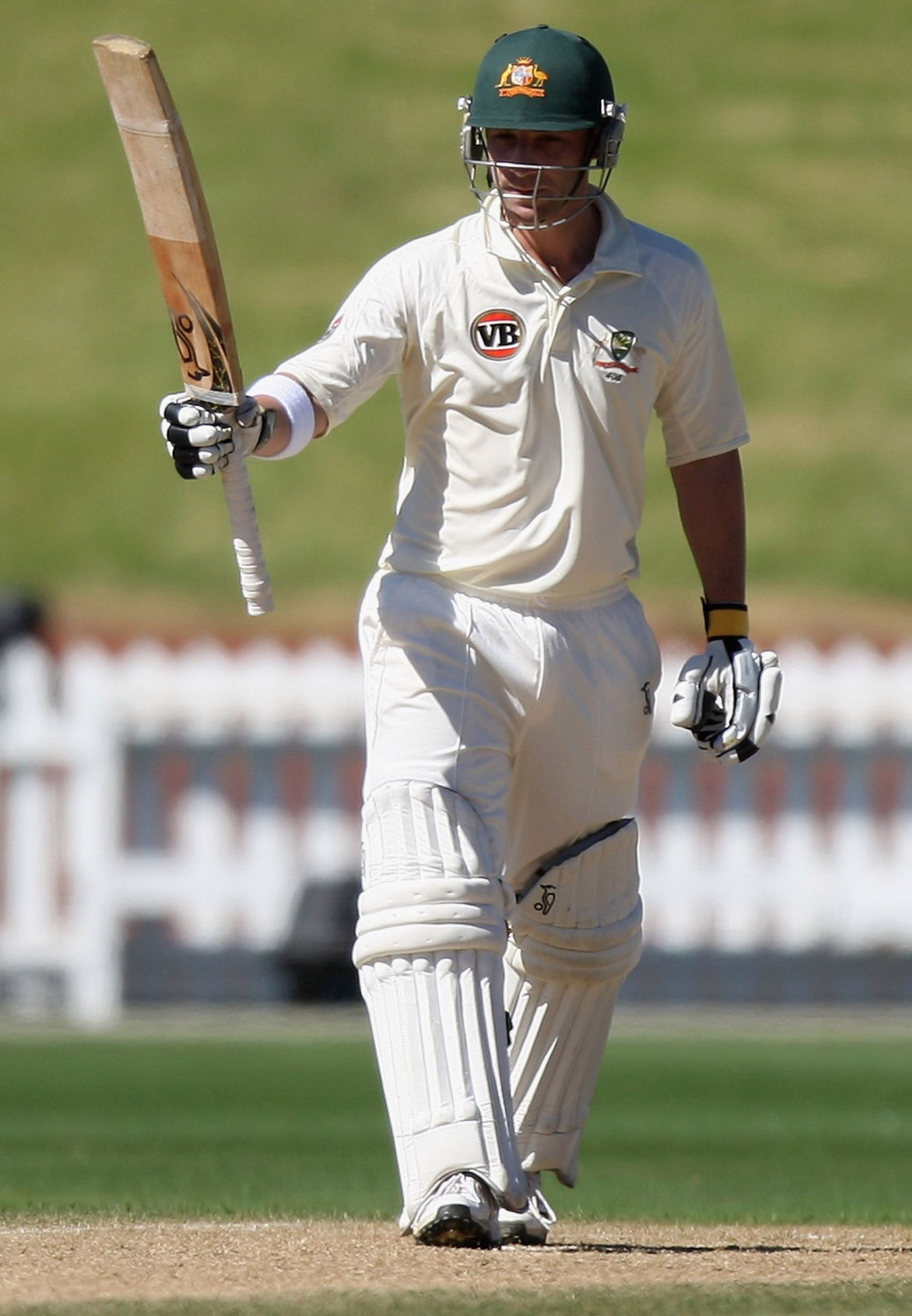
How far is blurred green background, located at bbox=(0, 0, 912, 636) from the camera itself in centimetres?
1844

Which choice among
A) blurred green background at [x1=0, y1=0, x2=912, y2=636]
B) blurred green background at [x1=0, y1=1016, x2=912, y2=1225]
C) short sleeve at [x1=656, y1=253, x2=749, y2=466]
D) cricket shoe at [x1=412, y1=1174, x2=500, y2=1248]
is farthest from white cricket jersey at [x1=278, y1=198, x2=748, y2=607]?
blurred green background at [x1=0, y1=0, x2=912, y2=636]

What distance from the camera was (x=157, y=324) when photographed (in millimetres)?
22859

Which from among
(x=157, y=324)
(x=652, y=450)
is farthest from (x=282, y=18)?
(x=652, y=450)

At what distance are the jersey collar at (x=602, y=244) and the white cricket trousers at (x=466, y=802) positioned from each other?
57 cm

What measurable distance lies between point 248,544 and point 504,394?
0.51m

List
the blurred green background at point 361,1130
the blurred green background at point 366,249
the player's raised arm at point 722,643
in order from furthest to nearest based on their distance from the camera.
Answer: the blurred green background at point 366,249 < the blurred green background at point 361,1130 < the player's raised arm at point 722,643

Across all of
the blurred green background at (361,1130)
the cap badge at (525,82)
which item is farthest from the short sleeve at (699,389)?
the blurred green background at (361,1130)

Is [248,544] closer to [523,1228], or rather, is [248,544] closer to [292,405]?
[292,405]

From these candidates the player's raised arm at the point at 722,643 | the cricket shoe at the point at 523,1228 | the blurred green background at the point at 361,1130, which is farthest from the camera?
the blurred green background at the point at 361,1130

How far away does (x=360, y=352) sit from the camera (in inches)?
170

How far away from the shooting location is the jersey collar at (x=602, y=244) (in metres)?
4.39

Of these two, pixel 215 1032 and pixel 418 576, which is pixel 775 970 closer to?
pixel 215 1032

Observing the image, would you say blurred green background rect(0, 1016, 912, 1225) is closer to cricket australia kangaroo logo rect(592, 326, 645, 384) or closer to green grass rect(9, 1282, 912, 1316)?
green grass rect(9, 1282, 912, 1316)

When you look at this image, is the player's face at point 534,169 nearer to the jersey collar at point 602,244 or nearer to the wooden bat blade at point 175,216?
the jersey collar at point 602,244
